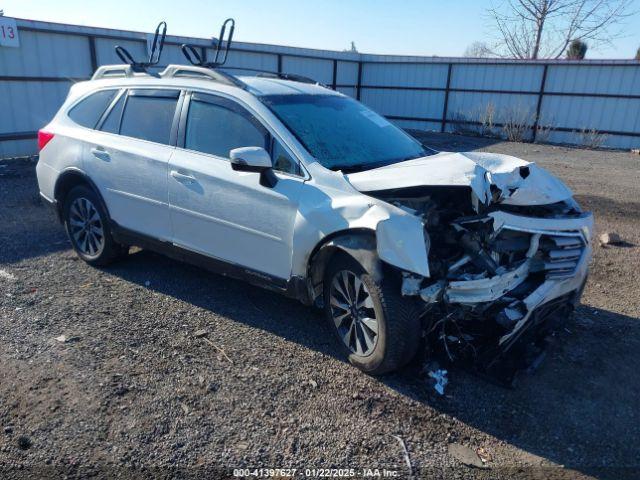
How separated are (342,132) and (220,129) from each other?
0.97 metres

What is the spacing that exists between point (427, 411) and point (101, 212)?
3546 mm

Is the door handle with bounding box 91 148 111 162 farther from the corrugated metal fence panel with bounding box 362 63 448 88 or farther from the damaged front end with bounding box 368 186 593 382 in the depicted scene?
the corrugated metal fence panel with bounding box 362 63 448 88

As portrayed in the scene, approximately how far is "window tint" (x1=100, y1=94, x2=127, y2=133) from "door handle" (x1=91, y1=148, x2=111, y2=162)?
214mm

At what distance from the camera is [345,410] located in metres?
3.15

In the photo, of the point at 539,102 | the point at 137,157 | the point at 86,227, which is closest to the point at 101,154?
the point at 137,157

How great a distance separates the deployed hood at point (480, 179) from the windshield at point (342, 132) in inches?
13.8

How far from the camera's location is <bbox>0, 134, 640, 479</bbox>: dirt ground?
276cm

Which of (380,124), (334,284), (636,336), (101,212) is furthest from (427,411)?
(101,212)

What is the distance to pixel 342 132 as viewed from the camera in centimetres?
414

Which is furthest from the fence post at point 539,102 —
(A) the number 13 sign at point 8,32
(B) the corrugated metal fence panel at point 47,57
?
(A) the number 13 sign at point 8,32

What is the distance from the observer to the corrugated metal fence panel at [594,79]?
1670 centimetres

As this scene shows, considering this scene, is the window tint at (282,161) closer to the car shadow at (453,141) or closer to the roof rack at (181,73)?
the roof rack at (181,73)

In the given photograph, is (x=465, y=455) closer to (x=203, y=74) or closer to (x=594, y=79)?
(x=203, y=74)

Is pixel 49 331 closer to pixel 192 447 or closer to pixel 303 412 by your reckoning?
pixel 192 447
